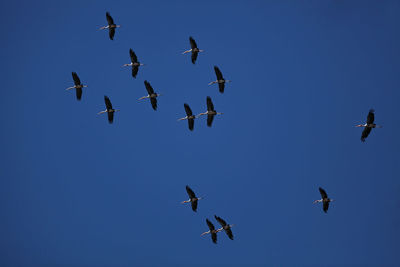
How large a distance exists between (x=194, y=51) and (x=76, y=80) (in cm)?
1033

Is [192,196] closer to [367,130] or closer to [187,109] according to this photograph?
[187,109]

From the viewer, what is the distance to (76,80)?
84.1 metres

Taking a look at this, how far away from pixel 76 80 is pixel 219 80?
12.2 meters

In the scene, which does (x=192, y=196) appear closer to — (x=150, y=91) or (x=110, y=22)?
(x=150, y=91)

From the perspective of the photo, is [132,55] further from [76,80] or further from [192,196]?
[192,196]

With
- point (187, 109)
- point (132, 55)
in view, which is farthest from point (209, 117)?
point (132, 55)

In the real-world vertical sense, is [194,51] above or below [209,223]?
above

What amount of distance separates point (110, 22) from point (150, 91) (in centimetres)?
671

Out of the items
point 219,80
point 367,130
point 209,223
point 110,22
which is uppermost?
point 110,22

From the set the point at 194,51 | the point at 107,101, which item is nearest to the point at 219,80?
the point at 194,51

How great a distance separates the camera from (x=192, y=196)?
268 feet

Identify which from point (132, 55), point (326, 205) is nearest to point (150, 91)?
point (132, 55)

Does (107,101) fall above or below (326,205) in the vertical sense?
above

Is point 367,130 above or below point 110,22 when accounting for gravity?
below
